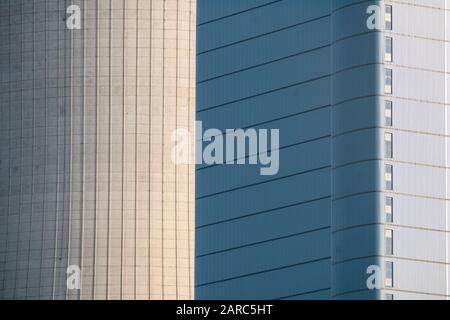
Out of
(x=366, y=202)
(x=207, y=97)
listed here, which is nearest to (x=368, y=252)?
(x=366, y=202)

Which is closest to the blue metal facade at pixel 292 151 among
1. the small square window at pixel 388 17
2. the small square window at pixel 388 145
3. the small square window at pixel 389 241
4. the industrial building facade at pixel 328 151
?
the industrial building facade at pixel 328 151

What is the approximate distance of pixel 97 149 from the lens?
7436 inches

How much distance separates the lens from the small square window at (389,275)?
15488 cm

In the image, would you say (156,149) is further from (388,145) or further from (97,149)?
(388,145)

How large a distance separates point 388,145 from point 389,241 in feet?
18.9

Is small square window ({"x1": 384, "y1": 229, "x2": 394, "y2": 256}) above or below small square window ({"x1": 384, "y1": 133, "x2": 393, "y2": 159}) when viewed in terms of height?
below

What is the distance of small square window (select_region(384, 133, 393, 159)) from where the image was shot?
518 feet

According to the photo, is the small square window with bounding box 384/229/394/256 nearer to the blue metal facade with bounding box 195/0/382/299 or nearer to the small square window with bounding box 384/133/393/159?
the blue metal facade with bounding box 195/0/382/299

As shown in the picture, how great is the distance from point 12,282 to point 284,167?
28878 mm

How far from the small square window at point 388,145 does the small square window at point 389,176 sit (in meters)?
0.63

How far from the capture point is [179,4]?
191625 mm

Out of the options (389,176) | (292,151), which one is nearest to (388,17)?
(389,176)

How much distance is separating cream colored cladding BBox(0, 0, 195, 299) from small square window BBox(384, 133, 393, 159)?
30.6 meters

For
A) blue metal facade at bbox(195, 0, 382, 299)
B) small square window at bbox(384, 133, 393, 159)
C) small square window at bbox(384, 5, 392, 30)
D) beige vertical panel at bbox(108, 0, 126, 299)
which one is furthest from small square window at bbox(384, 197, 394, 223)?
beige vertical panel at bbox(108, 0, 126, 299)
